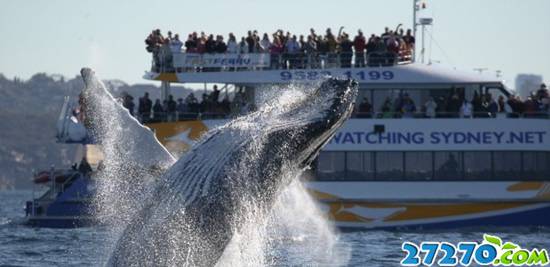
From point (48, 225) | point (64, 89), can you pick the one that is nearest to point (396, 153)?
point (48, 225)

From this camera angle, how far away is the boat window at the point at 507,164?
31922mm

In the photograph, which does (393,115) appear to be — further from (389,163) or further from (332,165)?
(332,165)

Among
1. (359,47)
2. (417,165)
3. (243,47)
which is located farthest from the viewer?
(243,47)

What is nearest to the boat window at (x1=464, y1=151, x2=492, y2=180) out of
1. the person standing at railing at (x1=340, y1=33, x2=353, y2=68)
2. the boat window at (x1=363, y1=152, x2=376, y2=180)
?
the boat window at (x1=363, y1=152, x2=376, y2=180)

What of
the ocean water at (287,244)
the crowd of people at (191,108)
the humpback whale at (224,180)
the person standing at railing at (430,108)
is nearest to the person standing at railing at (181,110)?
the crowd of people at (191,108)

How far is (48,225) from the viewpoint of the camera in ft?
107

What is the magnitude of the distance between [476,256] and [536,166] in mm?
11888

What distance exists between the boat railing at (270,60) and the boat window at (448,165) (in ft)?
8.46

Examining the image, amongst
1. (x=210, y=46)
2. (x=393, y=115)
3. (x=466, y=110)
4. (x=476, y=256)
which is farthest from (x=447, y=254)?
(x=210, y=46)

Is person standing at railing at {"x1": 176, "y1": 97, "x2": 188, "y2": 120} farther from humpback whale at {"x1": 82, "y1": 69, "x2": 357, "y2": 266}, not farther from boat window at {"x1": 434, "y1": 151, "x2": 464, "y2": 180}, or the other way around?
humpback whale at {"x1": 82, "y1": 69, "x2": 357, "y2": 266}

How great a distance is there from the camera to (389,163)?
105 ft

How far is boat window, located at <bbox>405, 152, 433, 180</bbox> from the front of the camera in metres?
31.9

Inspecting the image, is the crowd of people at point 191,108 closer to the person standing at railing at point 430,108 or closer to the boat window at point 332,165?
the boat window at point 332,165

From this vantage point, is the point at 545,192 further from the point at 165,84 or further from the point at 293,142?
the point at 293,142
